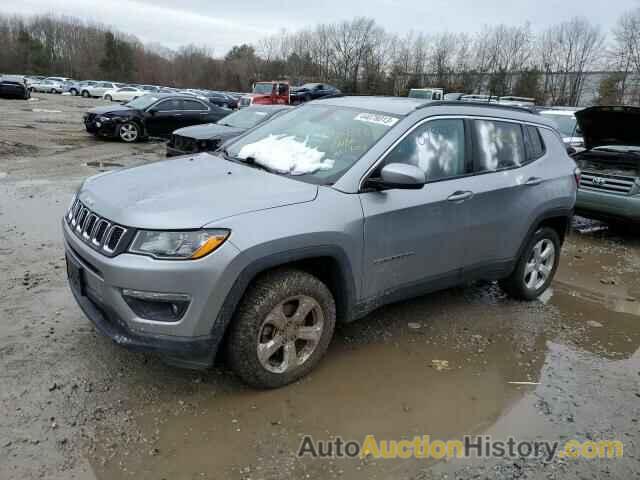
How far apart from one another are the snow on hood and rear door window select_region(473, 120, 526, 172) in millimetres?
1349

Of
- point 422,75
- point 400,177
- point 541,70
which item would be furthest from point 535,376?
point 422,75

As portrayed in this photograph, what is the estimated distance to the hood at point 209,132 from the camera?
33.4 ft

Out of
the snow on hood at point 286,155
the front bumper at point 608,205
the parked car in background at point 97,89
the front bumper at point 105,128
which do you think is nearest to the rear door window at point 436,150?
the snow on hood at point 286,155

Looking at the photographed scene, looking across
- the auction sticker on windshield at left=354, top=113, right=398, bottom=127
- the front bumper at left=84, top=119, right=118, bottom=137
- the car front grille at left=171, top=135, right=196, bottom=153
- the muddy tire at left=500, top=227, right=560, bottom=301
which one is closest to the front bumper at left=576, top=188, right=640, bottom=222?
the muddy tire at left=500, top=227, right=560, bottom=301

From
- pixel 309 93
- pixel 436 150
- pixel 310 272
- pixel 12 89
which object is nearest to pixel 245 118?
pixel 436 150

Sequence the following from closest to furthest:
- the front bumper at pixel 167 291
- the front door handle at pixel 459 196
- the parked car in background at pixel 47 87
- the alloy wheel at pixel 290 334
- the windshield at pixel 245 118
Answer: the front bumper at pixel 167 291, the alloy wheel at pixel 290 334, the front door handle at pixel 459 196, the windshield at pixel 245 118, the parked car in background at pixel 47 87

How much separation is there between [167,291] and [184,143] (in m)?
8.27

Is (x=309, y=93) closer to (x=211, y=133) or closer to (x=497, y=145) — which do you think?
(x=211, y=133)

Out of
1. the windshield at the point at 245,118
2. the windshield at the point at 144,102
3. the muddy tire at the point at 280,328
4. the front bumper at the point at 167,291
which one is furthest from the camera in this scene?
the windshield at the point at 144,102

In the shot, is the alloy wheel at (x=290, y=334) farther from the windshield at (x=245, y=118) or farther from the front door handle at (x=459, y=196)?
the windshield at (x=245, y=118)

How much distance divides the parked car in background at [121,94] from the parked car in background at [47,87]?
968 centimetres

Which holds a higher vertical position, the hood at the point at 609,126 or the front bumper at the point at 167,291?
the hood at the point at 609,126

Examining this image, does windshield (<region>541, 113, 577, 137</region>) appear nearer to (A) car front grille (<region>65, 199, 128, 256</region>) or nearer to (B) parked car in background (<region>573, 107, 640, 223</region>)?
(B) parked car in background (<region>573, 107, 640, 223</region>)

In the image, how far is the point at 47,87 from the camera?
153 feet
